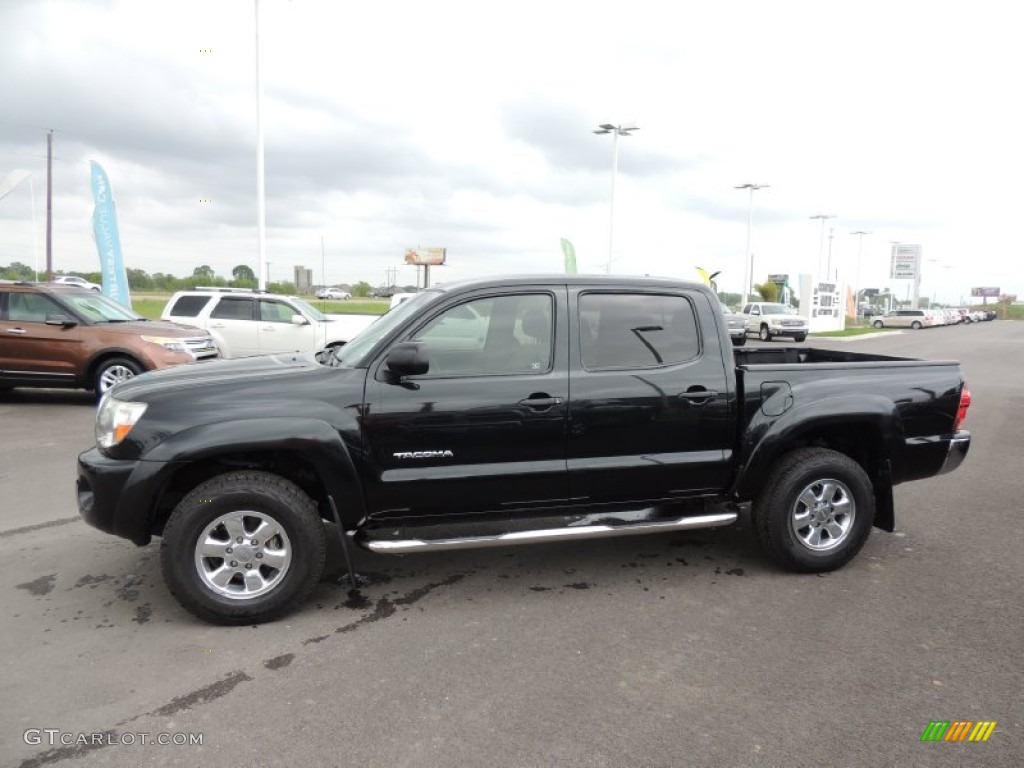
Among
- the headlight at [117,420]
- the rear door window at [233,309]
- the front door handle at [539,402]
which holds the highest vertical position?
the rear door window at [233,309]

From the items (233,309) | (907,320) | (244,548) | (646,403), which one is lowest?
(244,548)

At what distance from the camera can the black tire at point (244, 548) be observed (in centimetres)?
364

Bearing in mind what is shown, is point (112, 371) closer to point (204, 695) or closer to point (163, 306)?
point (204, 695)

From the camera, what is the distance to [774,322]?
33.3 metres

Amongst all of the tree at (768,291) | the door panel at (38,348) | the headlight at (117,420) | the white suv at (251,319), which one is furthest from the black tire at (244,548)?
the tree at (768,291)

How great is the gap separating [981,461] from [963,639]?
4.99 meters

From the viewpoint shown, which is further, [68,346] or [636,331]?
[68,346]

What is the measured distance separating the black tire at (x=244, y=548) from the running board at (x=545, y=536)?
A: 0.35m

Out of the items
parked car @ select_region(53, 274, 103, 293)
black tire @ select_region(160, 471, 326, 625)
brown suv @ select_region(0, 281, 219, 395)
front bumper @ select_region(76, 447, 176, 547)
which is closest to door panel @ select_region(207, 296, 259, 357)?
parked car @ select_region(53, 274, 103, 293)

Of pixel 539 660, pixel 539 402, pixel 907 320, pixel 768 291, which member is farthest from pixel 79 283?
pixel 907 320

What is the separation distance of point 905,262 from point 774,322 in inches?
2144

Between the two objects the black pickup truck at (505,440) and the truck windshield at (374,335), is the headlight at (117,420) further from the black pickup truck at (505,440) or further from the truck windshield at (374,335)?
the truck windshield at (374,335)

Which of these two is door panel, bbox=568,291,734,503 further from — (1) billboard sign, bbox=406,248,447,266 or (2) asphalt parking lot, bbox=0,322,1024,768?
(1) billboard sign, bbox=406,248,447,266

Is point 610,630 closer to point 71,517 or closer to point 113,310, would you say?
point 71,517
